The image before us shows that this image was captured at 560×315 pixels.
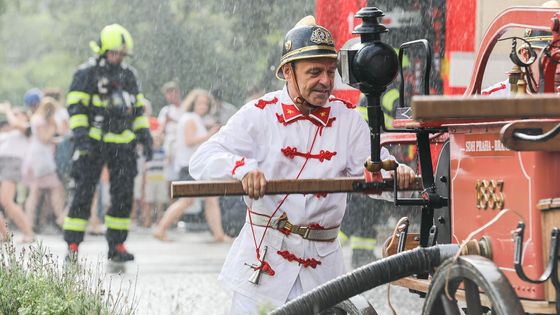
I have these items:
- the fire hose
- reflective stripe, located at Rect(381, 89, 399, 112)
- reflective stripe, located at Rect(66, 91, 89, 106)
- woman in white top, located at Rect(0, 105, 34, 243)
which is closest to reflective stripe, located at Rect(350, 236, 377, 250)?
reflective stripe, located at Rect(381, 89, 399, 112)

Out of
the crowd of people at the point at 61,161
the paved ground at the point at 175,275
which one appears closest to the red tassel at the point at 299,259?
the paved ground at the point at 175,275

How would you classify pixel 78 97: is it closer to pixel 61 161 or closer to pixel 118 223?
pixel 118 223

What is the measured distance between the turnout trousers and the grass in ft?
18.2

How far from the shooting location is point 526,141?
4.35 meters

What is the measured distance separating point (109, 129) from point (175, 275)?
56.3 inches

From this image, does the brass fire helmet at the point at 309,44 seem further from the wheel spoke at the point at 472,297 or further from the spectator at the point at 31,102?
the spectator at the point at 31,102

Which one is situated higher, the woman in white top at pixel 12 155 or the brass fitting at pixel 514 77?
the brass fitting at pixel 514 77

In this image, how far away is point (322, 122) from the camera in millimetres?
6062

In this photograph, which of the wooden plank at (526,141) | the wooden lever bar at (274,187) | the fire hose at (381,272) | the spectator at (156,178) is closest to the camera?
the wooden plank at (526,141)

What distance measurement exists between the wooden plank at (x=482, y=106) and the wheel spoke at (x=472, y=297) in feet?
2.27

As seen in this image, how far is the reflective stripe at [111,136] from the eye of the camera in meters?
13.0

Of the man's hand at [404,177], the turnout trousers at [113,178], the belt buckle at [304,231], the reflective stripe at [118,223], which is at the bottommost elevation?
the reflective stripe at [118,223]

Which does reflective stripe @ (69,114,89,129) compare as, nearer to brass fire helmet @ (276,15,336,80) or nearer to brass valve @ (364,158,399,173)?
brass fire helmet @ (276,15,336,80)

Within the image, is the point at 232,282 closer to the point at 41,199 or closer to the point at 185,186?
the point at 185,186
